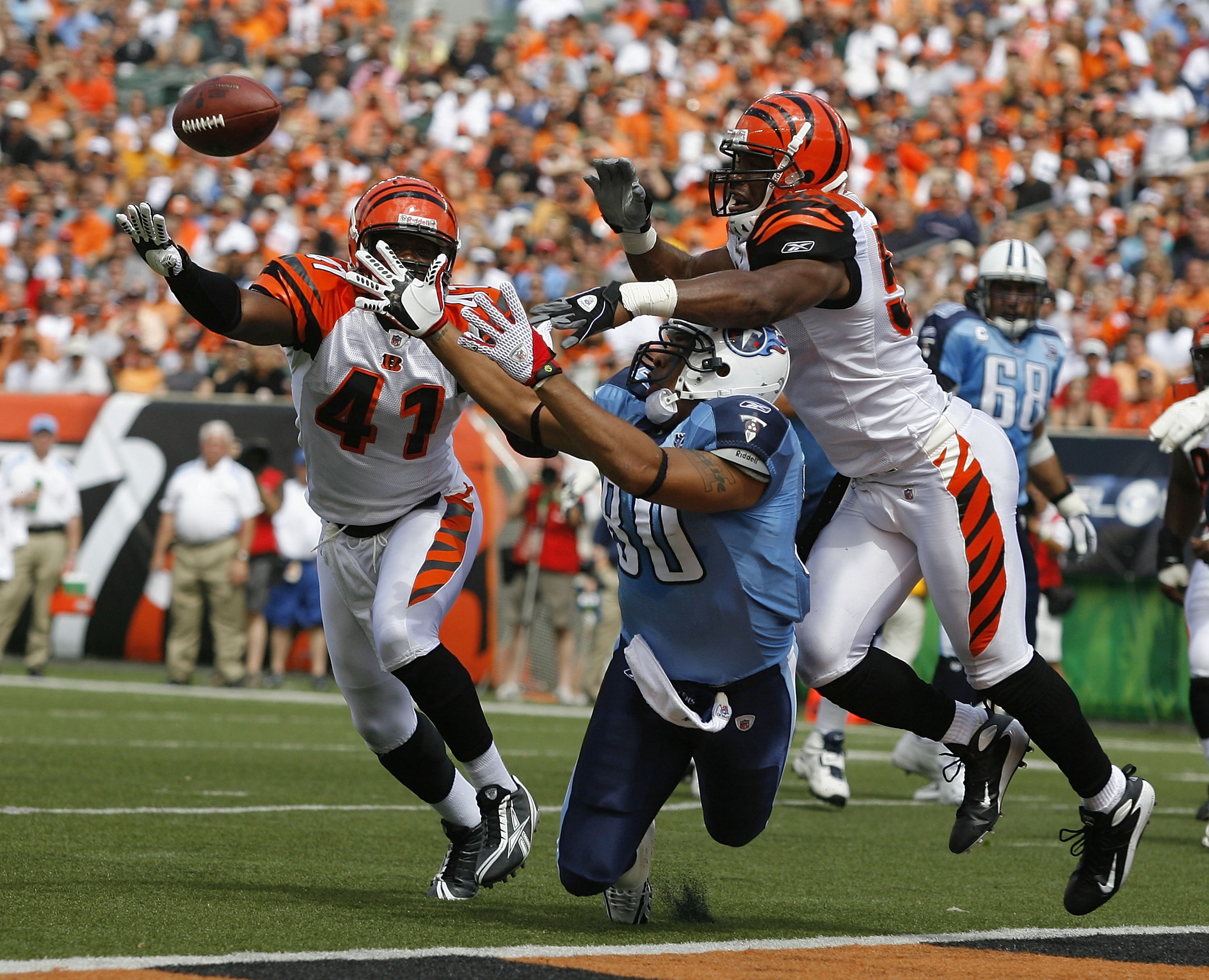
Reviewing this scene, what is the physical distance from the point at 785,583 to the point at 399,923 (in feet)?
3.77

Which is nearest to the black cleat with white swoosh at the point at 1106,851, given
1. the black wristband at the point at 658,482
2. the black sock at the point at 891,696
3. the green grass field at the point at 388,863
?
the green grass field at the point at 388,863

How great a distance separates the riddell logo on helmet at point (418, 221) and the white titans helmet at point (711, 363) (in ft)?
2.81

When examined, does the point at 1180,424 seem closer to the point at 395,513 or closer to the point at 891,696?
the point at 891,696

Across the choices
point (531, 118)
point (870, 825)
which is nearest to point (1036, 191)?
point (531, 118)

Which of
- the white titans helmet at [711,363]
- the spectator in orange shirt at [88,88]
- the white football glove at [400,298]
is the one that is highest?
the spectator in orange shirt at [88,88]

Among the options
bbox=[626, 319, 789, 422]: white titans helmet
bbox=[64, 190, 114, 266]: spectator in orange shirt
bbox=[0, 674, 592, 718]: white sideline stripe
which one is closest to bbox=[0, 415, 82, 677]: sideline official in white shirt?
bbox=[0, 674, 592, 718]: white sideline stripe

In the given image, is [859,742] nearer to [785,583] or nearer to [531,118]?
[785,583]

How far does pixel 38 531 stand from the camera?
11.6 meters

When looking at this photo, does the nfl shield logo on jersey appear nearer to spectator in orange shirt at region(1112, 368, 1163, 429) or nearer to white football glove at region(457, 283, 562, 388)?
white football glove at region(457, 283, 562, 388)

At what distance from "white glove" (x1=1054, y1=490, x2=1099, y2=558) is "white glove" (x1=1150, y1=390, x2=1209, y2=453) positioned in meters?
1.08

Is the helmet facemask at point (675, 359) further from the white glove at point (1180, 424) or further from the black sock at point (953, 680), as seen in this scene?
the black sock at point (953, 680)

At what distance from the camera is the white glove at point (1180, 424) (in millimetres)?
5059

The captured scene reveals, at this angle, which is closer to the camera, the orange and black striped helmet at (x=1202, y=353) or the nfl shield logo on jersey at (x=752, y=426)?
the nfl shield logo on jersey at (x=752, y=426)

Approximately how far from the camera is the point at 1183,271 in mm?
12625
